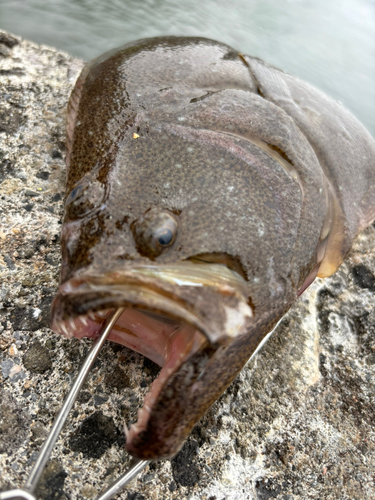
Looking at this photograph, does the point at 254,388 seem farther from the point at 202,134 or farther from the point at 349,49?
the point at 349,49

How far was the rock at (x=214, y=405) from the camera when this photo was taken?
1935 mm

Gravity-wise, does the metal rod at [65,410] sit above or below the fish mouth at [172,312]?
below

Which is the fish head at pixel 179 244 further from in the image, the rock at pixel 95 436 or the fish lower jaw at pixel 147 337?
the rock at pixel 95 436

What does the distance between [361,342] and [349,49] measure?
7.32 m

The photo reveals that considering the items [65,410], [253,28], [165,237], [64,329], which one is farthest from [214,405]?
[253,28]

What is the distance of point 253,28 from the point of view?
7.56 meters

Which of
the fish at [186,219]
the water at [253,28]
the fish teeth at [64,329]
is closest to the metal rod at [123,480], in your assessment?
the fish at [186,219]

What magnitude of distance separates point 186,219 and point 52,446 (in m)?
1.14

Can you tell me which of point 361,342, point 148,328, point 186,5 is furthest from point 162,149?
point 186,5

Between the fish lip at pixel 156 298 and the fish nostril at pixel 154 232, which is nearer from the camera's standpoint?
the fish lip at pixel 156 298

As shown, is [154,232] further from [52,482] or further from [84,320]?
[52,482]

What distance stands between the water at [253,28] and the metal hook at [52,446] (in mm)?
5226

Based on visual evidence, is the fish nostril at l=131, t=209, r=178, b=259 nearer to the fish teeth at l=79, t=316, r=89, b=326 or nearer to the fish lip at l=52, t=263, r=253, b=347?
the fish lip at l=52, t=263, r=253, b=347

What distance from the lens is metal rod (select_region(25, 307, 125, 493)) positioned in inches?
63.5
